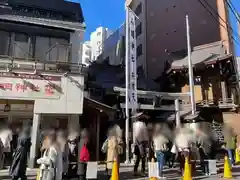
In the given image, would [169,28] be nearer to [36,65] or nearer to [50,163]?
[36,65]

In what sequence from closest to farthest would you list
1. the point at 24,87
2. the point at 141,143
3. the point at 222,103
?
the point at 141,143 → the point at 24,87 → the point at 222,103

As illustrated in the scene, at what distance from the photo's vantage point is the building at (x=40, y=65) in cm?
1194

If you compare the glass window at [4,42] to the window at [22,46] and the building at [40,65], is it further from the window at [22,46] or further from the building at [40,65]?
the window at [22,46]

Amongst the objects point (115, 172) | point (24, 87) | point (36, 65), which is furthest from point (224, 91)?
point (115, 172)

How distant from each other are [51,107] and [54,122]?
2320mm

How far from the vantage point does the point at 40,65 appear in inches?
510

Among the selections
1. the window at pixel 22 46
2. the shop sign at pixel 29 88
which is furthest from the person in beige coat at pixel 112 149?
the window at pixel 22 46

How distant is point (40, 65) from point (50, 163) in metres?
7.10

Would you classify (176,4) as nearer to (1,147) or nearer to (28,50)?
(28,50)

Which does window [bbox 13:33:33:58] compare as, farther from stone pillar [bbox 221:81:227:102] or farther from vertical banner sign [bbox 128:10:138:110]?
stone pillar [bbox 221:81:227:102]

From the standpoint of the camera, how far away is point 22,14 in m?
15.0

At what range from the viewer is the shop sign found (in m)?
11.7

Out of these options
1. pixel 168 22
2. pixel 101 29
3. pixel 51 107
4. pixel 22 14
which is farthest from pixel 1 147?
pixel 101 29

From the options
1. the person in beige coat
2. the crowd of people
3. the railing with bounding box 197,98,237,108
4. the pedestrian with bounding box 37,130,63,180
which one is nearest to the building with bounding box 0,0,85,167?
the crowd of people
